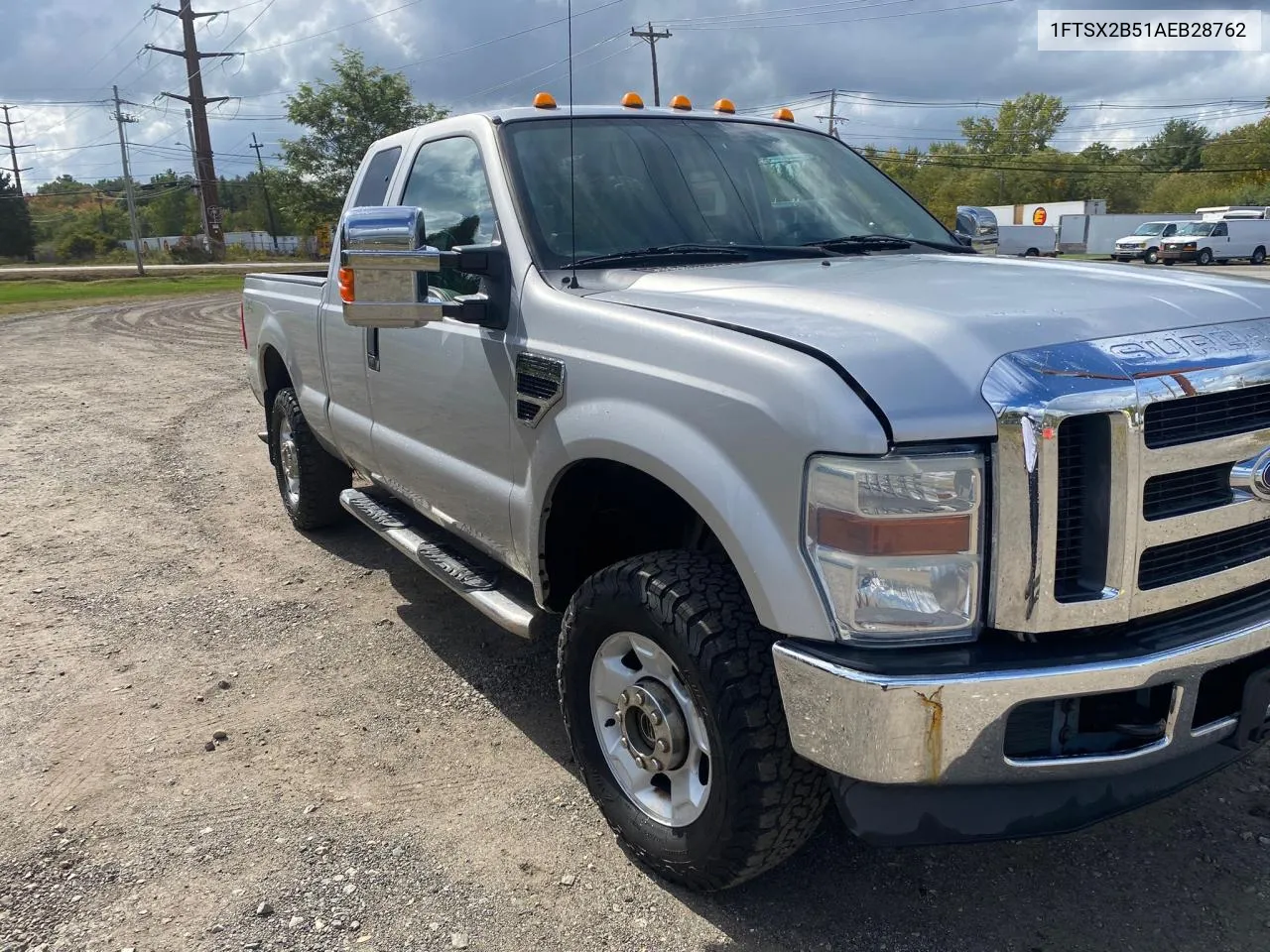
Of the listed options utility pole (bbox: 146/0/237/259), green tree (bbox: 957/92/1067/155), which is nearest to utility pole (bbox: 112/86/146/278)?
utility pole (bbox: 146/0/237/259)

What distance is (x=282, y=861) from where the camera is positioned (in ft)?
9.11

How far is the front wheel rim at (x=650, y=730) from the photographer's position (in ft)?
8.13

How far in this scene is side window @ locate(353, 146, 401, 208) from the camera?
165 inches

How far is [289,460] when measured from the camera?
18.6 ft

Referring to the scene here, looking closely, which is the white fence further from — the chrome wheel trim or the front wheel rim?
the front wheel rim

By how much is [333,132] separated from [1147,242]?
31289 mm

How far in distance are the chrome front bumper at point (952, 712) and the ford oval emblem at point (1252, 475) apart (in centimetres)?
30

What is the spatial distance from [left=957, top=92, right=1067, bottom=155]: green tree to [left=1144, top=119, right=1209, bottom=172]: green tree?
9.66 m

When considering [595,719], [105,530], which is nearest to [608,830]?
[595,719]

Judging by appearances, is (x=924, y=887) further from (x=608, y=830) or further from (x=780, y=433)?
(x=780, y=433)

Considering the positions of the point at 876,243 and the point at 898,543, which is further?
the point at 876,243

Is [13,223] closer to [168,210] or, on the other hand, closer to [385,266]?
[168,210]

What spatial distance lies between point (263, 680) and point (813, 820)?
7.85 ft

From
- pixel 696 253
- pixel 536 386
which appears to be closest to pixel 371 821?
pixel 536 386
